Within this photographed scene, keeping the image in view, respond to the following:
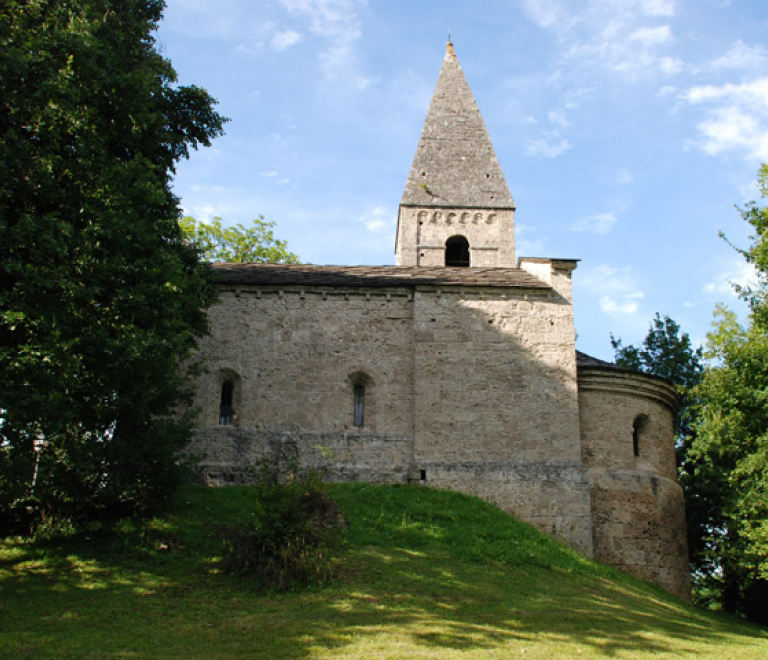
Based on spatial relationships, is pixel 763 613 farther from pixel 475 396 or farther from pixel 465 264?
pixel 465 264

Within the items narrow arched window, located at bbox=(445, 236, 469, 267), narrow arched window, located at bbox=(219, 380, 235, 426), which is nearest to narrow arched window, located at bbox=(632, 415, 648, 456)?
narrow arched window, located at bbox=(219, 380, 235, 426)

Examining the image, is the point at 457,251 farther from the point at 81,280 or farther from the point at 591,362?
the point at 81,280

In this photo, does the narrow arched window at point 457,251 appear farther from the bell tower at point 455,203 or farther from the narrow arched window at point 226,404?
the narrow arched window at point 226,404

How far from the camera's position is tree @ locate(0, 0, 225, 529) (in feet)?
37.0

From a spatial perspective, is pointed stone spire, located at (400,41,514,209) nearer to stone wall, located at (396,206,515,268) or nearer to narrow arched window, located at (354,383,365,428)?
stone wall, located at (396,206,515,268)

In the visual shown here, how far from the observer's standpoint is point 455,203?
28.3 m

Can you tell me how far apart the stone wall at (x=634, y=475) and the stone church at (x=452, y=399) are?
0.03 metres

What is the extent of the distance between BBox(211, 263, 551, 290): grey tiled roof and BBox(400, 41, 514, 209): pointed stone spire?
836cm

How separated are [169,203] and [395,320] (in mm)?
6915

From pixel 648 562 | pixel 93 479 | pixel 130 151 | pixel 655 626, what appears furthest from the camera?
pixel 648 562

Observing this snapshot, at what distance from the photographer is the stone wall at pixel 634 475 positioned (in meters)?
17.7

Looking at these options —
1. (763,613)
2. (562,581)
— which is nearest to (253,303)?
(562,581)

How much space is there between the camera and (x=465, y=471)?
58.6ft

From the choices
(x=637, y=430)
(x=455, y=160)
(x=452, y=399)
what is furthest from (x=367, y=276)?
(x=455, y=160)
